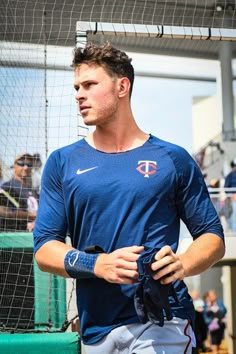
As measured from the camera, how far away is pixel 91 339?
7.55 ft

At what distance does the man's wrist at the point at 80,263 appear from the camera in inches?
82.4

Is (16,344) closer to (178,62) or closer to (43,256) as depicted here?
(43,256)

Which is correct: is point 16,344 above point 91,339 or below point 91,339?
below

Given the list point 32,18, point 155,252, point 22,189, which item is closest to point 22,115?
point 22,189

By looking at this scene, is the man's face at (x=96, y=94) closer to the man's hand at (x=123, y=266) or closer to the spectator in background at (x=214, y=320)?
the man's hand at (x=123, y=266)

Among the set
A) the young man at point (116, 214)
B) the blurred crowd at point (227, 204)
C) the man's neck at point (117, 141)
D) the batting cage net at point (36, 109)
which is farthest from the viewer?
the blurred crowd at point (227, 204)

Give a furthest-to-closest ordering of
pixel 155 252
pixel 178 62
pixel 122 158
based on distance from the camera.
Result: pixel 178 62, pixel 122 158, pixel 155 252

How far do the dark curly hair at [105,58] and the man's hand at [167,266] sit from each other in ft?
2.60

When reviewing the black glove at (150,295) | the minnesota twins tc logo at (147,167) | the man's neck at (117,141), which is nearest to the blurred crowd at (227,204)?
the man's neck at (117,141)

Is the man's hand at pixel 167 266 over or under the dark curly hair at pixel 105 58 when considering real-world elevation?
under

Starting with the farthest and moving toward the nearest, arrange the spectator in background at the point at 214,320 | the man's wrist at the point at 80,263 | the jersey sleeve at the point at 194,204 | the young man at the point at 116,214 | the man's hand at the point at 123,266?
1. the spectator in background at the point at 214,320
2. the jersey sleeve at the point at 194,204
3. the young man at the point at 116,214
4. the man's wrist at the point at 80,263
5. the man's hand at the point at 123,266

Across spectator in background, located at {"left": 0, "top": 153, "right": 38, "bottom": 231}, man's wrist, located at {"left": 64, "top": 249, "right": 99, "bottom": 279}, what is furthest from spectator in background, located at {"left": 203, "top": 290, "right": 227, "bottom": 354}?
man's wrist, located at {"left": 64, "top": 249, "right": 99, "bottom": 279}

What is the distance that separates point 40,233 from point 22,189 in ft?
14.9

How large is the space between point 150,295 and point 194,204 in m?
0.46
